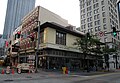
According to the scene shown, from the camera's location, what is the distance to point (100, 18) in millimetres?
71938

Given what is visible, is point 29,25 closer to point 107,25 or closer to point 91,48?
point 91,48

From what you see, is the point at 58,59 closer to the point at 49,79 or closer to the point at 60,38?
the point at 60,38

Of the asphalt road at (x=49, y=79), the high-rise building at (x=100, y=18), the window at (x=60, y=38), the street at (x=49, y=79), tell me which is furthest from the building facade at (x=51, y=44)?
the high-rise building at (x=100, y=18)

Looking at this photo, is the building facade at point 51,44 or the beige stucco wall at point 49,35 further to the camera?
the beige stucco wall at point 49,35

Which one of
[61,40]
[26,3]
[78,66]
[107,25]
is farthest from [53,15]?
[26,3]

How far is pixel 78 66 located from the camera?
39750mm

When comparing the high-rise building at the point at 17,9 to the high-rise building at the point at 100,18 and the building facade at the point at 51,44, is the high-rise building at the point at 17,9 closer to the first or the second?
the high-rise building at the point at 100,18

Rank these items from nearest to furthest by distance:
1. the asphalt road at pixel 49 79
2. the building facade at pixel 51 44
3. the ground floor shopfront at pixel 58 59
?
the asphalt road at pixel 49 79 < the ground floor shopfront at pixel 58 59 < the building facade at pixel 51 44

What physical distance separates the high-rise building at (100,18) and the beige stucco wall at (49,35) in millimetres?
35579

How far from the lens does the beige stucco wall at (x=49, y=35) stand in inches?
1271

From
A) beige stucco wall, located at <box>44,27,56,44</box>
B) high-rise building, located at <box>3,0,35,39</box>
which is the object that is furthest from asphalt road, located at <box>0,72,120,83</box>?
high-rise building, located at <box>3,0,35,39</box>

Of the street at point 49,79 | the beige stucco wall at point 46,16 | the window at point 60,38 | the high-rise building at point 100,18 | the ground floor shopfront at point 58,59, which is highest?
the high-rise building at point 100,18

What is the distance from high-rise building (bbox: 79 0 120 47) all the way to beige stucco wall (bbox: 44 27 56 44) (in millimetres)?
35579

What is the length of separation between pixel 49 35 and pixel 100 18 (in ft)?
153
